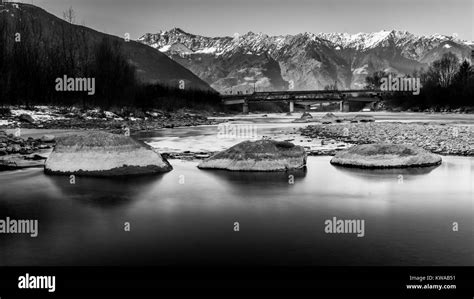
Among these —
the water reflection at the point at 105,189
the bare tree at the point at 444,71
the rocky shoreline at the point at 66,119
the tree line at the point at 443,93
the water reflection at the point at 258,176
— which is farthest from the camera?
the bare tree at the point at 444,71

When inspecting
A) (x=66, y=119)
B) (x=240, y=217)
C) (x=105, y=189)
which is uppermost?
(x=66, y=119)

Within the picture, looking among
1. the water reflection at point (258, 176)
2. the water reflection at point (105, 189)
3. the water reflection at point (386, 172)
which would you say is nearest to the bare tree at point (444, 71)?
the water reflection at point (386, 172)

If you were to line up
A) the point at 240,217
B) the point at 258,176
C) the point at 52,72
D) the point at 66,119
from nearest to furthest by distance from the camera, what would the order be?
1. the point at 240,217
2. the point at 258,176
3. the point at 66,119
4. the point at 52,72

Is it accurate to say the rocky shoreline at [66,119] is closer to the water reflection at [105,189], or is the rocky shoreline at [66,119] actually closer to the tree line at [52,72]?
the tree line at [52,72]

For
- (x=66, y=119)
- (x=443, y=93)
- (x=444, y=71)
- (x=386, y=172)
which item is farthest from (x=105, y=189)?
(x=444, y=71)

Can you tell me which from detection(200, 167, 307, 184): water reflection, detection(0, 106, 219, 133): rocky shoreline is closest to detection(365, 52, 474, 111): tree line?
detection(0, 106, 219, 133): rocky shoreline

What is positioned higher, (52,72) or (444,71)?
(444,71)

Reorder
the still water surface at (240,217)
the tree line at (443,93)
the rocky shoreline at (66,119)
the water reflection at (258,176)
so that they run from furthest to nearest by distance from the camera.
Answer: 1. the tree line at (443,93)
2. the rocky shoreline at (66,119)
3. the water reflection at (258,176)
4. the still water surface at (240,217)

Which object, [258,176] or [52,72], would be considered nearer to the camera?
[258,176]

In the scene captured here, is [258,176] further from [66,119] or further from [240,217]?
[66,119]

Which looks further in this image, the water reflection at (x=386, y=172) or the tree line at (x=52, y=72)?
the tree line at (x=52, y=72)

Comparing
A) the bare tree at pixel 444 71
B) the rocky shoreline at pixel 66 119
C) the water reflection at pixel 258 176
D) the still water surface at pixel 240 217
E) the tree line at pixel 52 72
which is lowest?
the still water surface at pixel 240 217

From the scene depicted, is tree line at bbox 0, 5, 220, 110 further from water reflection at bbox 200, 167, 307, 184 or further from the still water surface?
the still water surface

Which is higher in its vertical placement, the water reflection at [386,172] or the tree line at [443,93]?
the tree line at [443,93]
